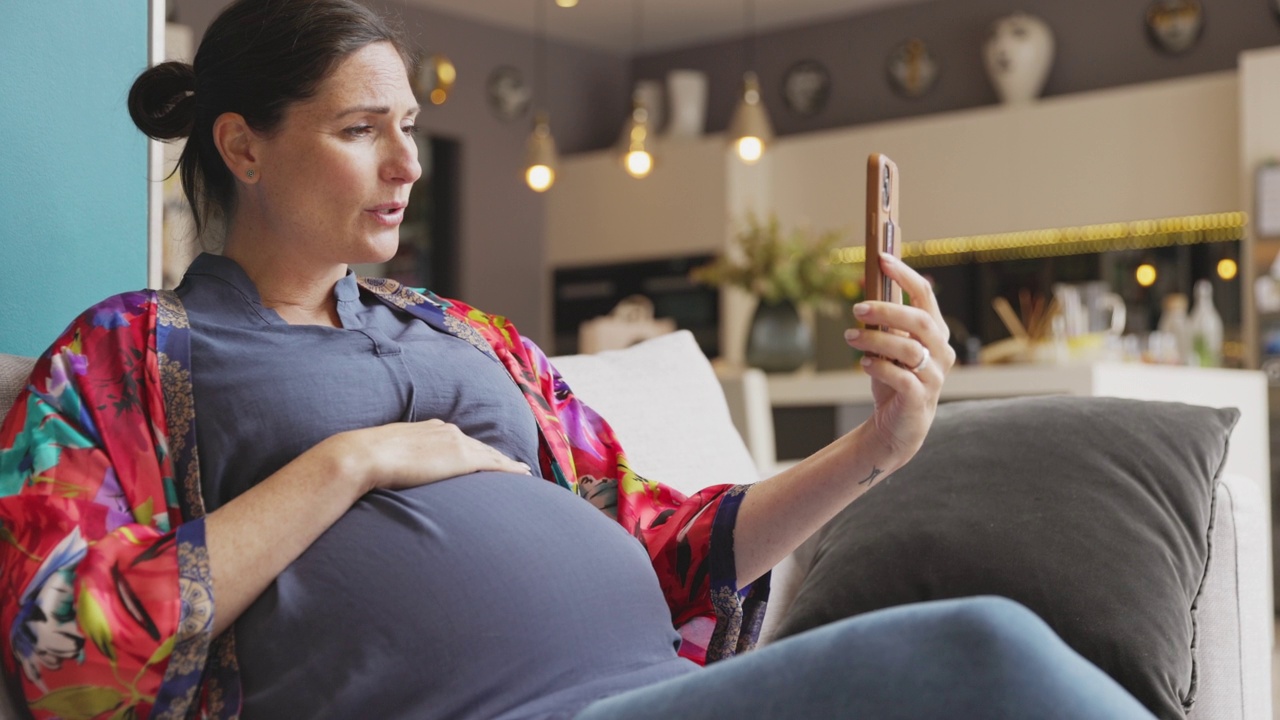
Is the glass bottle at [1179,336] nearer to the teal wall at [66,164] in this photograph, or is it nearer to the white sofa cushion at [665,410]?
the white sofa cushion at [665,410]

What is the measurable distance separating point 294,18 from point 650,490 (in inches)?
25.4

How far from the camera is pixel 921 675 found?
0.83 m

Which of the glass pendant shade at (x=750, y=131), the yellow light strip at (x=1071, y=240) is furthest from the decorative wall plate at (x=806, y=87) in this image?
the glass pendant shade at (x=750, y=131)

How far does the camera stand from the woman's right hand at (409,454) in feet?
3.88

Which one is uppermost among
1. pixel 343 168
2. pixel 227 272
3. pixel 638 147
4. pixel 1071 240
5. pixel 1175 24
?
pixel 1175 24

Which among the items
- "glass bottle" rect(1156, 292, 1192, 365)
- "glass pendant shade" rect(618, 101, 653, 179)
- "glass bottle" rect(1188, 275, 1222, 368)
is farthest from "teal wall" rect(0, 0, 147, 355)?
"glass bottle" rect(1188, 275, 1222, 368)

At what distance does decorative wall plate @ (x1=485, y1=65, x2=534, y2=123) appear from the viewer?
7512mm

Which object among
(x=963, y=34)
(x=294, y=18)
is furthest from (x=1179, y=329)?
(x=294, y=18)

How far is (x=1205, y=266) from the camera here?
235 inches

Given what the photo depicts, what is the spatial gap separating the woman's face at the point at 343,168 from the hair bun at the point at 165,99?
140 mm

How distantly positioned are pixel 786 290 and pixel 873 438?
3.16 m

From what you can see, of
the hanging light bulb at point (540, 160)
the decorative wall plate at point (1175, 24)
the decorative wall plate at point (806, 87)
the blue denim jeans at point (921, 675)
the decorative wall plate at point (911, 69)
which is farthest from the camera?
the decorative wall plate at point (806, 87)

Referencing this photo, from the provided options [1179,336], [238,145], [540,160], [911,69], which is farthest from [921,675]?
[911,69]

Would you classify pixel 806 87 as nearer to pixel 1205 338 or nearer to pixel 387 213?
pixel 1205 338
